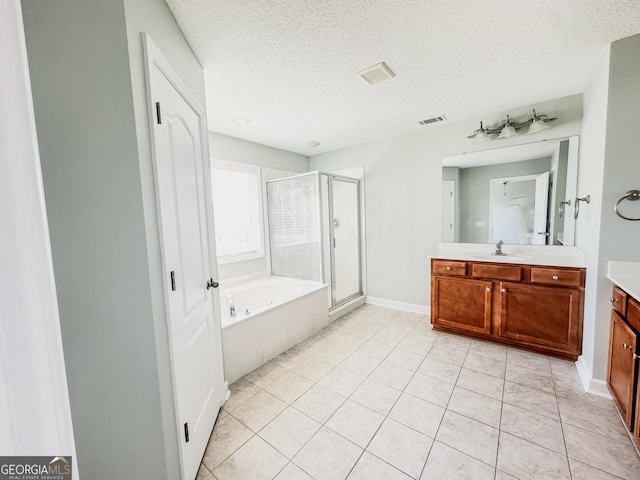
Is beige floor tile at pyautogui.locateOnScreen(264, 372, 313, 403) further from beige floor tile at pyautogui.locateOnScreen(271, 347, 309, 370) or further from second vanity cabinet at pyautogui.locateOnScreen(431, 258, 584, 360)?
second vanity cabinet at pyautogui.locateOnScreen(431, 258, 584, 360)

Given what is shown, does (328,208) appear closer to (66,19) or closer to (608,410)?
(66,19)

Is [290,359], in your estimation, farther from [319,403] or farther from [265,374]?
[319,403]

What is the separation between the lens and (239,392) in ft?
6.49

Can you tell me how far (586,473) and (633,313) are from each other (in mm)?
857

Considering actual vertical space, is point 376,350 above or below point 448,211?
below

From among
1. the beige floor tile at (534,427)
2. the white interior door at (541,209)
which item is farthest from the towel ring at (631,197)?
the beige floor tile at (534,427)

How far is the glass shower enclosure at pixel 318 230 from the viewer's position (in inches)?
126

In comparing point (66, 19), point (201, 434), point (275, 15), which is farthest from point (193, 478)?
point (275, 15)

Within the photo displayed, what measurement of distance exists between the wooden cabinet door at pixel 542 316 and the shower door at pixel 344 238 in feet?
5.86

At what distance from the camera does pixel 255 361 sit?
89.5 inches

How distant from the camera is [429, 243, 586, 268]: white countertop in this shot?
225cm

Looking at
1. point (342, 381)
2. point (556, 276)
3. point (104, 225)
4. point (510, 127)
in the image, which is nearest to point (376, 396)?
point (342, 381)

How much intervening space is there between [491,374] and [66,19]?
3.12 metres

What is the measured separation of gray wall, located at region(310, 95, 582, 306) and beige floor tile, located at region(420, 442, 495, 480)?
207 cm
